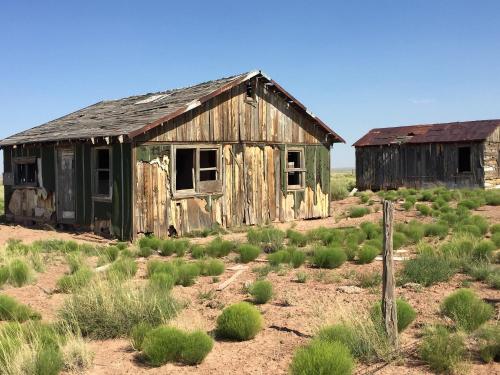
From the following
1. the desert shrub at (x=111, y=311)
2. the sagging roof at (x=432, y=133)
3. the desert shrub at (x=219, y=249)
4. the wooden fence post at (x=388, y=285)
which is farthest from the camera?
the sagging roof at (x=432, y=133)

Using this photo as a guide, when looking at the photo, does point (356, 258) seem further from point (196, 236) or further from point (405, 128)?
point (405, 128)

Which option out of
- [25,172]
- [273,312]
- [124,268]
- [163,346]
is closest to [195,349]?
[163,346]

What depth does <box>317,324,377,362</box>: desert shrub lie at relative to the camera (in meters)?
5.72

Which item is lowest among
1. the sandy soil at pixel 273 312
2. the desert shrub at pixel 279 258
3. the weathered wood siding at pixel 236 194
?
the sandy soil at pixel 273 312

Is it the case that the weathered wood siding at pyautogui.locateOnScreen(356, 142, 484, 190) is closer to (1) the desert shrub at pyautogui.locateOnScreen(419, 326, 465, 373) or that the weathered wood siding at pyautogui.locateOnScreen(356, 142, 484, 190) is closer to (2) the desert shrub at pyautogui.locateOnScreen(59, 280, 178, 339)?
(1) the desert shrub at pyautogui.locateOnScreen(419, 326, 465, 373)

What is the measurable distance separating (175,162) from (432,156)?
19490mm

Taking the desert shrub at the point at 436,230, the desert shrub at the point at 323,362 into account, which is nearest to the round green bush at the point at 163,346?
the desert shrub at the point at 323,362

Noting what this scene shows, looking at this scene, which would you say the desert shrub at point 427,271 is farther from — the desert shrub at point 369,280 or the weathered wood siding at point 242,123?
the weathered wood siding at point 242,123

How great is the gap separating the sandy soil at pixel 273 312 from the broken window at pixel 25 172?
7.61m

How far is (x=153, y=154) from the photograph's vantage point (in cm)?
1426

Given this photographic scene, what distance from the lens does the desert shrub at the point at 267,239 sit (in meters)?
12.8

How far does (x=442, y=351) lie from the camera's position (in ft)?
18.1

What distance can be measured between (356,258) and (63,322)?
6705 millimetres

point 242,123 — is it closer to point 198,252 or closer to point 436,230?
point 198,252
